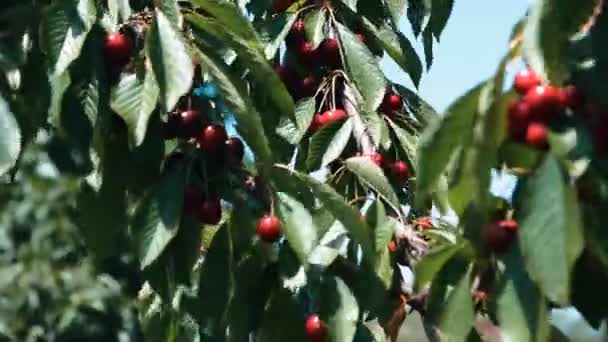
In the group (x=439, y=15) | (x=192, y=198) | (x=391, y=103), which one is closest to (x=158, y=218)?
(x=192, y=198)

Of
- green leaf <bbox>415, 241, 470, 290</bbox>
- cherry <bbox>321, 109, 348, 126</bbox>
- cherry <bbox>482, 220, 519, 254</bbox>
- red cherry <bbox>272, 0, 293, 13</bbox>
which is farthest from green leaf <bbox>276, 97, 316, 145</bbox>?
cherry <bbox>482, 220, 519, 254</bbox>

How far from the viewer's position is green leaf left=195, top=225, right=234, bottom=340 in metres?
1.48

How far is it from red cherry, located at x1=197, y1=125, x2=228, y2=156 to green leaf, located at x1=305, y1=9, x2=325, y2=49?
0.47 meters

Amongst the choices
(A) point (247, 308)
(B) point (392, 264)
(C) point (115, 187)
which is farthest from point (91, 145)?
(B) point (392, 264)

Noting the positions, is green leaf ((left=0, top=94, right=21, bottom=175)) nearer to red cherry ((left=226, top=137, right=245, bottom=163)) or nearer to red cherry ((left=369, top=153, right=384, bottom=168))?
red cherry ((left=226, top=137, right=245, bottom=163))

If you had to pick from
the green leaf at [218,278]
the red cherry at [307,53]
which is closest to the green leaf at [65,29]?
the green leaf at [218,278]

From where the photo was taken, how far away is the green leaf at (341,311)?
150cm

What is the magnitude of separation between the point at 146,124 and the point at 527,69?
473 millimetres

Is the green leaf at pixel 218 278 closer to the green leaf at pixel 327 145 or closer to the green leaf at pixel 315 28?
the green leaf at pixel 327 145

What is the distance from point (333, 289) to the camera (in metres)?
1.52

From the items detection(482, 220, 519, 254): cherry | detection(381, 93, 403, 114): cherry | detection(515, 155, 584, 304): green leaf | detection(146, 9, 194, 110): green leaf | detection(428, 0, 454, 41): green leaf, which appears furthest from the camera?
detection(428, 0, 454, 41): green leaf

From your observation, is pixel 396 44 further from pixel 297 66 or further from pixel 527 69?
pixel 527 69

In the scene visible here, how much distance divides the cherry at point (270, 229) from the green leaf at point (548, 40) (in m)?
0.55

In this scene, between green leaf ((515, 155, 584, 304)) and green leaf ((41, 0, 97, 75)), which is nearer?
green leaf ((515, 155, 584, 304))
